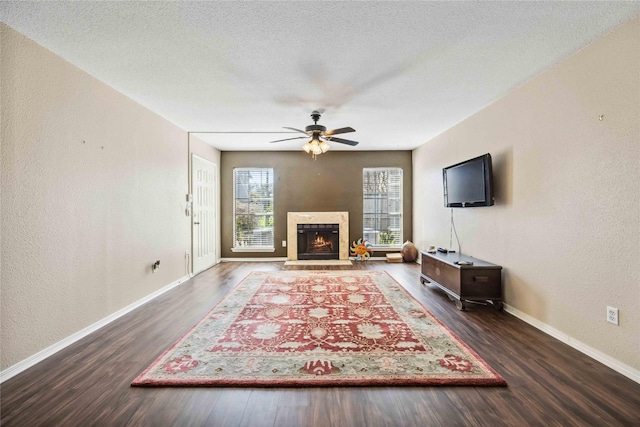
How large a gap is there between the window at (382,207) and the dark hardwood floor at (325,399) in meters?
4.36

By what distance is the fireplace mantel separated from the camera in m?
6.53

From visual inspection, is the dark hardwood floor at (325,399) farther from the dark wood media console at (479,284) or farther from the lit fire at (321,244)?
the lit fire at (321,244)

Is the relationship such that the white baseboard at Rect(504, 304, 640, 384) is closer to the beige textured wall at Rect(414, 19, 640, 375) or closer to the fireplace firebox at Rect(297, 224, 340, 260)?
the beige textured wall at Rect(414, 19, 640, 375)

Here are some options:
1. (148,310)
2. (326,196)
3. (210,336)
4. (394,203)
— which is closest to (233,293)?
(148,310)

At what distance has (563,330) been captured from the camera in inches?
101

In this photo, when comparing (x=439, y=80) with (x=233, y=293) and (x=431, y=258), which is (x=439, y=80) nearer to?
(x=431, y=258)

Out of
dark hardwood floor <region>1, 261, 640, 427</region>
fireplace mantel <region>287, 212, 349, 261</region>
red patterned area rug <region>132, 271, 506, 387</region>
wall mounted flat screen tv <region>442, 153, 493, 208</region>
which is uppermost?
wall mounted flat screen tv <region>442, 153, 493, 208</region>

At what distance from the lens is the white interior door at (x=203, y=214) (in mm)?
5202

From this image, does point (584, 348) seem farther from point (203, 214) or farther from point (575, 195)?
point (203, 214)

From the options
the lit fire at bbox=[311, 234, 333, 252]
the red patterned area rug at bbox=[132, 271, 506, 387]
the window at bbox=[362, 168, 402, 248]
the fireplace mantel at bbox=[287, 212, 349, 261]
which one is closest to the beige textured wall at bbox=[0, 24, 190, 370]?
the red patterned area rug at bbox=[132, 271, 506, 387]

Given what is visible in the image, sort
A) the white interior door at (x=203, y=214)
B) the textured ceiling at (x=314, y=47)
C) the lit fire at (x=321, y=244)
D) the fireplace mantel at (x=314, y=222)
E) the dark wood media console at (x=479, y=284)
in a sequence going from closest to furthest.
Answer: the textured ceiling at (x=314, y=47) → the dark wood media console at (x=479, y=284) → the white interior door at (x=203, y=214) → the fireplace mantel at (x=314, y=222) → the lit fire at (x=321, y=244)

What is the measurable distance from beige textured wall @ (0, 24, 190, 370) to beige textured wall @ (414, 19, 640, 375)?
14.4 ft

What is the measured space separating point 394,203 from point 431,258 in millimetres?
2751

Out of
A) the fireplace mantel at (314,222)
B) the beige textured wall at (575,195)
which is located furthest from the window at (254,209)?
the beige textured wall at (575,195)
